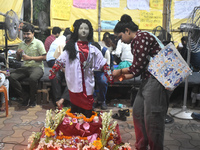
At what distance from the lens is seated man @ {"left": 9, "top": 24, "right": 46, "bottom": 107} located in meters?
4.77

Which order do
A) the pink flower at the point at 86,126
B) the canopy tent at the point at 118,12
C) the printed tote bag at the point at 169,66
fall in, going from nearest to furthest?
1. the printed tote bag at the point at 169,66
2. the pink flower at the point at 86,126
3. the canopy tent at the point at 118,12

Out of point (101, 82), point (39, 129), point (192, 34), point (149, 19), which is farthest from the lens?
point (149, 19)

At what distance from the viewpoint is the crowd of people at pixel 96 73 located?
7.66 ft

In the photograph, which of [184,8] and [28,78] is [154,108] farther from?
[184,8]

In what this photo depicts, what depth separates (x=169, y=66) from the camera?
7.57 ft

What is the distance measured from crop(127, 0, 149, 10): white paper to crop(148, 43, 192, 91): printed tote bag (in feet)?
19.0

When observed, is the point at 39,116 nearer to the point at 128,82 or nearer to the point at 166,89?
the point at 128,82

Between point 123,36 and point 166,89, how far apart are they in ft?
2.47

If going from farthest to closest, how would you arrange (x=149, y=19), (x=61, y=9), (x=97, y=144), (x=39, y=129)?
(x=149, y=19) → (x=61, y=9) → (x=39, y=129) → (x=97, y=144)

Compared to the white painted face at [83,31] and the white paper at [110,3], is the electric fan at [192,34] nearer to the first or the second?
the white painted face at [83,31]

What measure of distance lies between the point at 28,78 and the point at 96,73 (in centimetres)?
154

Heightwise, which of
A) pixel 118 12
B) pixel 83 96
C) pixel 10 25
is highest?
pixel 118 12

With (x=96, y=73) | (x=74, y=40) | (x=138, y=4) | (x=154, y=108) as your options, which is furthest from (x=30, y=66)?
(x=138, y=4)

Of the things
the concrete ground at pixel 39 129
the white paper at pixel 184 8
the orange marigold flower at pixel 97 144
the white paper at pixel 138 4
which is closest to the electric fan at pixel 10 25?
the concrete ground at pixel 39 129
